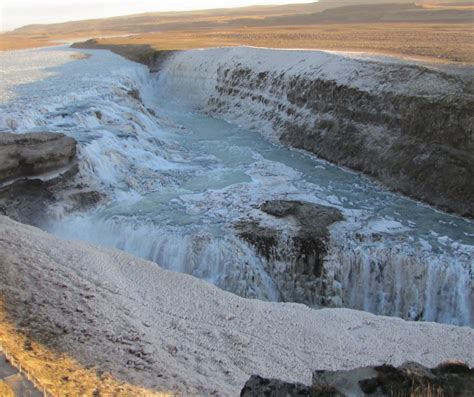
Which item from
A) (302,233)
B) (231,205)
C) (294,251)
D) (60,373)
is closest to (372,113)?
(231,205)

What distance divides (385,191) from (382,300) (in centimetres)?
574

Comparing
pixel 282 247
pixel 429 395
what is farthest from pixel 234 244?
pixel 429 395

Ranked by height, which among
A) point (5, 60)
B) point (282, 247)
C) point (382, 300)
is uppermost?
point (5, 60)

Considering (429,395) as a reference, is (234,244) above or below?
below

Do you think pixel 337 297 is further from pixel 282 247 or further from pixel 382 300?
pixel 282 247

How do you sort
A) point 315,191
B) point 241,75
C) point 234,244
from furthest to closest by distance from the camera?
point 241,75 < point 315,191 < point 234,244

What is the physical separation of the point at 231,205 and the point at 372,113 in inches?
304

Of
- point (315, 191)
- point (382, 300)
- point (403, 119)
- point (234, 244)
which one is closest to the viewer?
point (382, 300)

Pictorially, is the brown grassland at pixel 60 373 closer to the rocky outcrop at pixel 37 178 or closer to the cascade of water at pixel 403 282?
the cascade of water at pixel 403 282

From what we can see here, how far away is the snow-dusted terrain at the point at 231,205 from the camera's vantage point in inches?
470

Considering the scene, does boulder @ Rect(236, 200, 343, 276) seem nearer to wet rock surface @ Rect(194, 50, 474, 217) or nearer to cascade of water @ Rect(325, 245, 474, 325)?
cascade of water @ Rect(325, 245, 474, 325)

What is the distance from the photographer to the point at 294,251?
41.5ft

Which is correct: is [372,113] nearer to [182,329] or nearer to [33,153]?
[33,153]

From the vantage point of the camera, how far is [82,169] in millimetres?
16391
